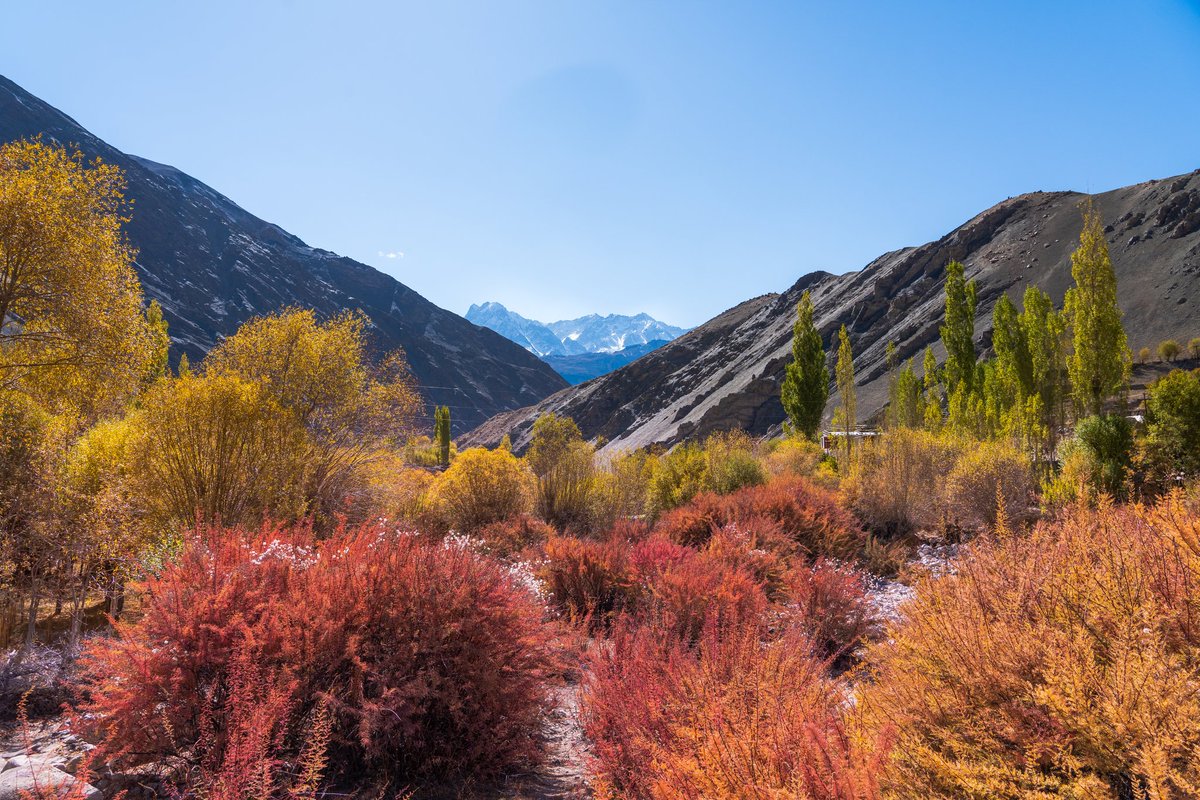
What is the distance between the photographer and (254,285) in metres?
130

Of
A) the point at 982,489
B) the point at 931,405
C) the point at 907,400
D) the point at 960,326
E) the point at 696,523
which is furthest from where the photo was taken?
the point at 907,400

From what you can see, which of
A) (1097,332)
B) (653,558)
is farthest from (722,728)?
(1097,332)

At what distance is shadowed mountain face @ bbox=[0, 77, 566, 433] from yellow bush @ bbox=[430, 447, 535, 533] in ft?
234

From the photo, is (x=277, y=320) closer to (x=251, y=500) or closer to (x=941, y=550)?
(x=251, y=500)

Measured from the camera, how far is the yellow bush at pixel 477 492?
1347cm

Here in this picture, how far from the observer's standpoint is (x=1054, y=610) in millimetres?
2623

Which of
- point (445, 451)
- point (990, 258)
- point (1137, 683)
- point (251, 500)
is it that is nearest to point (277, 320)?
point (251, 500)

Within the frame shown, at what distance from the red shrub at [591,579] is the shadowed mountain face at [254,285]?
78.1 m

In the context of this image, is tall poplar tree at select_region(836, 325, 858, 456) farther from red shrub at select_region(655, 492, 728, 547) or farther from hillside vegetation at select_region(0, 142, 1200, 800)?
red shrub at select_region(655, 492, 728, 547)

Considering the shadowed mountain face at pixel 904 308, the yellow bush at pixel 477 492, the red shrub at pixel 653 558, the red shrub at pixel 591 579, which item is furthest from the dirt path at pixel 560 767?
the shadowed mountain face at pixel 904 308

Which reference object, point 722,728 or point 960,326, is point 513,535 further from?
point 960,326

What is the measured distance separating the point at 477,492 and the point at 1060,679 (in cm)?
1248

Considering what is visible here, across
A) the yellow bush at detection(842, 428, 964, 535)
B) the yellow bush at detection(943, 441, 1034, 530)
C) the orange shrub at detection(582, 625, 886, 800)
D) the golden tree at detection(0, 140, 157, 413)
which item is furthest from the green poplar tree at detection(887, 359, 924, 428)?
the golden tree at detection(0, 140, 157, 413)

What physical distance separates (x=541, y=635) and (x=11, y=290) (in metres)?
10.2
